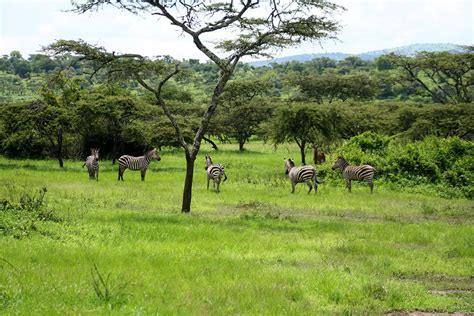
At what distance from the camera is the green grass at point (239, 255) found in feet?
28.6

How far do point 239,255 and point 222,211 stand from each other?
7.92m

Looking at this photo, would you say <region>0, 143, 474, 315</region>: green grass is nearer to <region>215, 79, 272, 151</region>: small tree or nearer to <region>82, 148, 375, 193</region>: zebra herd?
<region>82, 148, 375, 193</region>: zebra herd

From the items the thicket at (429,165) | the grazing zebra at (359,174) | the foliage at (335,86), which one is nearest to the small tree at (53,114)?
the thicket at (429,165)

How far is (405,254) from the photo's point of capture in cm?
1348

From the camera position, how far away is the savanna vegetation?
9.34 metres

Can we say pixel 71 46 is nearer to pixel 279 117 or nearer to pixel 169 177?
pixel 169 177

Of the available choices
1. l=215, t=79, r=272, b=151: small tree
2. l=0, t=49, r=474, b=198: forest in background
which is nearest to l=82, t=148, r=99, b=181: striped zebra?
l=0, t=49, r=474, b=198: forest in background

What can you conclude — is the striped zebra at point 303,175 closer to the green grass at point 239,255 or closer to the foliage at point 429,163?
the green grass at point 239,255

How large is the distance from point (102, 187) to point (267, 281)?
17.8 m

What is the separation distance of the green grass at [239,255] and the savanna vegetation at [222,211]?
0.05 metres

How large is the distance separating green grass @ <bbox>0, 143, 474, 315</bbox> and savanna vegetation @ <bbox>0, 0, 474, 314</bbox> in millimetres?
48

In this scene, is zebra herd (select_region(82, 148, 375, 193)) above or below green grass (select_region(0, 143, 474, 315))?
above

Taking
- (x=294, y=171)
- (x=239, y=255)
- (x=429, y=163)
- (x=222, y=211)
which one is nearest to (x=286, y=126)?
(x=294, y=171)

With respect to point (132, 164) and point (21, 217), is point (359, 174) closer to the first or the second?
point (132, 164)
